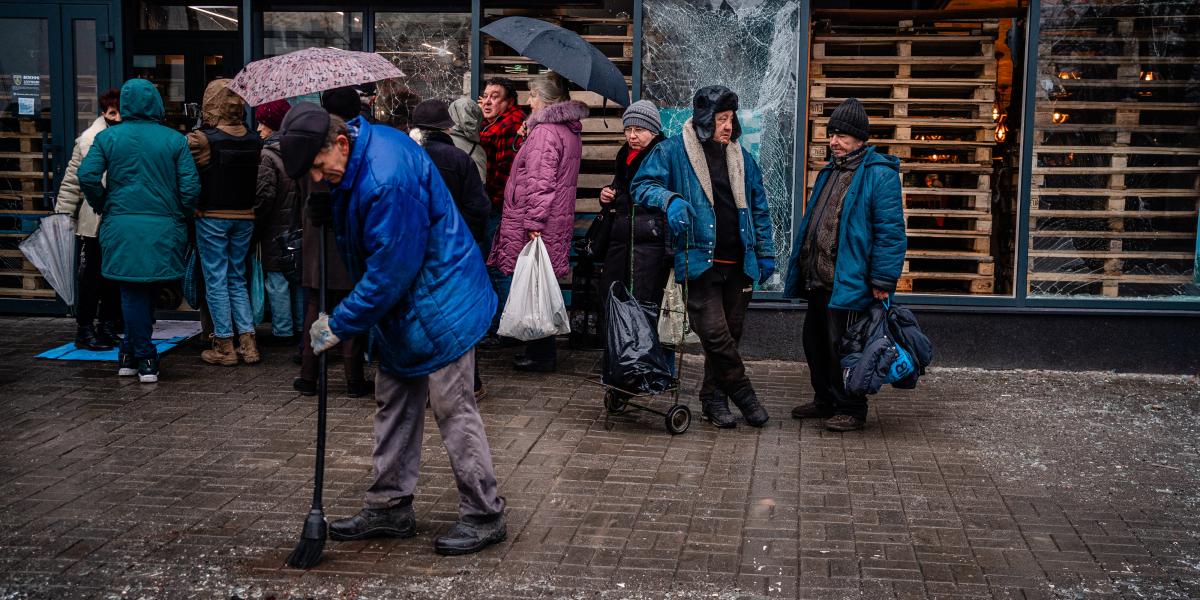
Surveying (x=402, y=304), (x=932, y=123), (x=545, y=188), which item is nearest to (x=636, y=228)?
(x=545, y=188)

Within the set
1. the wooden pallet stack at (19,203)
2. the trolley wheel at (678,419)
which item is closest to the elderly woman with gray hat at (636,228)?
the trolley wheel at (678,419)

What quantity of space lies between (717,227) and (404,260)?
9.76 ft

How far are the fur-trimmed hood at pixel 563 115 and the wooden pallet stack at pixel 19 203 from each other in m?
4.59

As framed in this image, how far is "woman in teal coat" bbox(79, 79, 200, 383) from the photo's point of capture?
7797mm

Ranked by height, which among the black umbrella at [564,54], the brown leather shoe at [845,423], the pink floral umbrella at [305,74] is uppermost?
the black umbrella at [564,54]

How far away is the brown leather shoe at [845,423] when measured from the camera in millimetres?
7039

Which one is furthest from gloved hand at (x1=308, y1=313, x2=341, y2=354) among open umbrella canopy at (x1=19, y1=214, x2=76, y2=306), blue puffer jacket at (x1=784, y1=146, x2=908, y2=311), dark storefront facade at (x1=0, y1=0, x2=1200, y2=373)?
open umbrella canopy at (x1=19, y1=214, x2=76, y2=306)

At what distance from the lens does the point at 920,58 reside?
29.5 ft

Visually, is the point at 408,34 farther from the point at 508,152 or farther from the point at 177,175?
the point at 177,175

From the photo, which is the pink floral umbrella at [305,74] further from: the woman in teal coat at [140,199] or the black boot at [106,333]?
the black boot at [106,333]

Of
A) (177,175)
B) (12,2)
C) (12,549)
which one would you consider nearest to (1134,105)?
(177,175)

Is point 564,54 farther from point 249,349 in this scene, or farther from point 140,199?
point 249,349

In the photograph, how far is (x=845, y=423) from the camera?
23.1 feet

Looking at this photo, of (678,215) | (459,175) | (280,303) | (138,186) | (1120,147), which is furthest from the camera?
(280,303)
